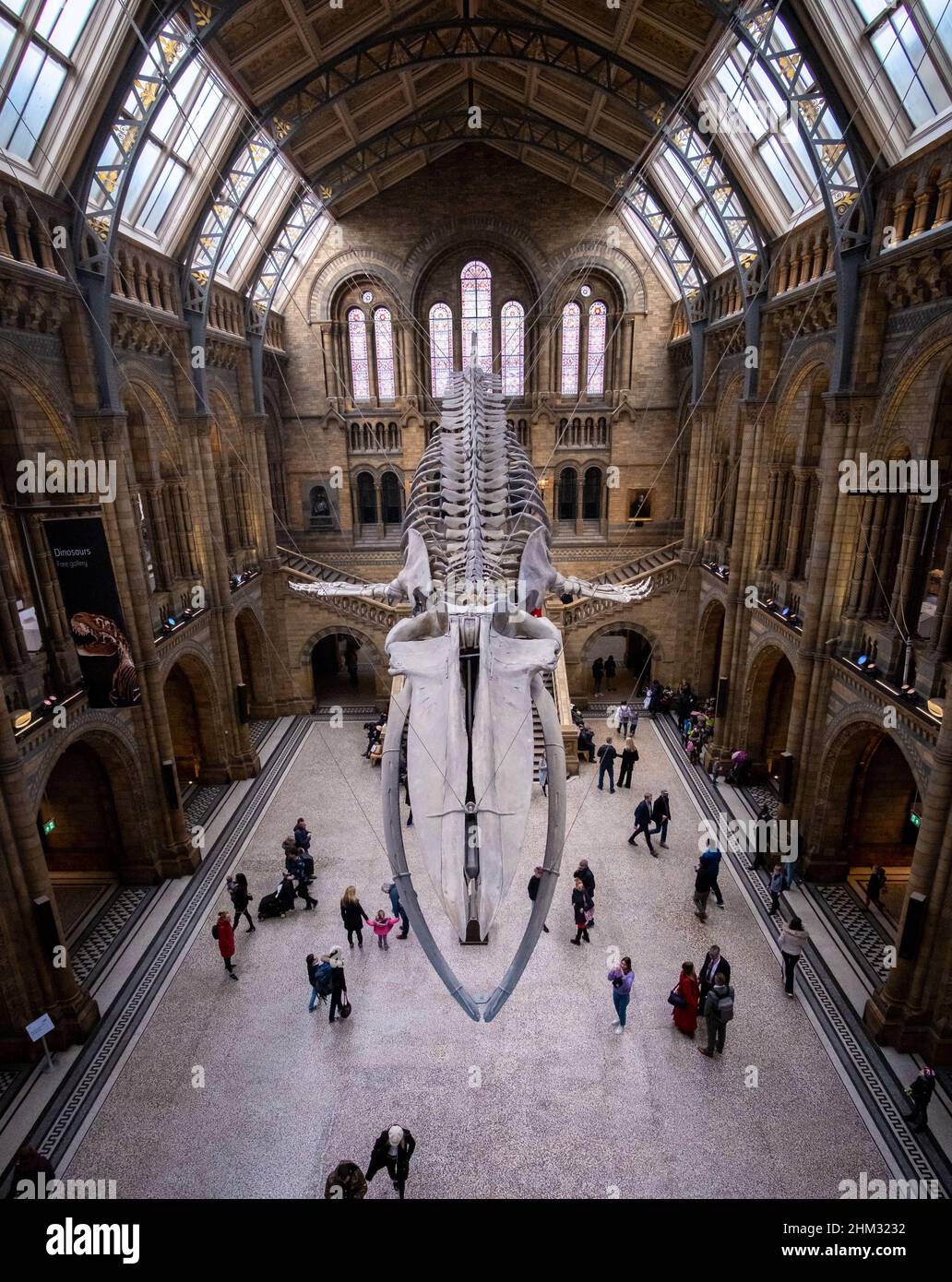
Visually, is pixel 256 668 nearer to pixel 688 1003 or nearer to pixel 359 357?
pixel 359 357

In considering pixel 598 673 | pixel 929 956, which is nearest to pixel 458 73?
pixel 598 673

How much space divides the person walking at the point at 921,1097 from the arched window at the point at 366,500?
22398 mm

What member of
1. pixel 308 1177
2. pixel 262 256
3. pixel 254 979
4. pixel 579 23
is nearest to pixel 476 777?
pixel 308 1177

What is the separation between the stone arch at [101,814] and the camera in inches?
550

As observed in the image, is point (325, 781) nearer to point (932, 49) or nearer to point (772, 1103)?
point (772, 1103)

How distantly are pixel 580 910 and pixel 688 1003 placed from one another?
7.37 feet

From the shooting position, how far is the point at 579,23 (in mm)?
14938

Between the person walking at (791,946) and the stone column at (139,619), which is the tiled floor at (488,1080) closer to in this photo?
the person walking at (791,946)

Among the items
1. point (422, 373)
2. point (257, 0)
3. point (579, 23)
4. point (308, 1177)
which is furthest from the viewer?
point (422, 373)

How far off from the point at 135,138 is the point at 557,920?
14.2 metres

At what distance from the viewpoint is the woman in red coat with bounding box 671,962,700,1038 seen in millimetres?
10195

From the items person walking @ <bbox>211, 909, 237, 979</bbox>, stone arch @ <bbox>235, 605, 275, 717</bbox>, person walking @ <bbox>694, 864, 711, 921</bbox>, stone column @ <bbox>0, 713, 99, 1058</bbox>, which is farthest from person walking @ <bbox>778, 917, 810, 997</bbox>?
stone arch @ <bbox>235, 605, 275, 717</bbox>

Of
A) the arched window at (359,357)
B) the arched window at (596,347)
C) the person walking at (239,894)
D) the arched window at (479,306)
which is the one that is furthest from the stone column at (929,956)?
the arched window at (359,357)

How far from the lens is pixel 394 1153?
8070mm
